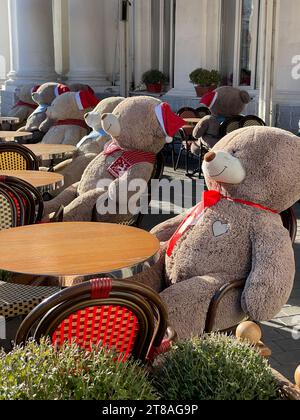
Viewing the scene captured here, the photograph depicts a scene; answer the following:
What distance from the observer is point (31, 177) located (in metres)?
4.53

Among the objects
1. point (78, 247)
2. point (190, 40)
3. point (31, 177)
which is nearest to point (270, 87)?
point (190, 40)

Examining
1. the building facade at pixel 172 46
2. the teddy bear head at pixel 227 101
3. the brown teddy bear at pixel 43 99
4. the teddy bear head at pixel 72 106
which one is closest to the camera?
the teddy bear head at pixel 72 106

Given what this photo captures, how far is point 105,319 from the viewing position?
1.90 metres

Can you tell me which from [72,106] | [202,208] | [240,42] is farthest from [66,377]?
[240,42]

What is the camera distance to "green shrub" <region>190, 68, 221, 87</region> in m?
11.3

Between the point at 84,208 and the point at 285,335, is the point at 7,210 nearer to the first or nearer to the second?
the point at 84,208

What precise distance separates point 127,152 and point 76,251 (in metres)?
1.89

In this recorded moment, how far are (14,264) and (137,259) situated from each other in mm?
545

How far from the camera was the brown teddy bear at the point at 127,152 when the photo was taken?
14.2 feet

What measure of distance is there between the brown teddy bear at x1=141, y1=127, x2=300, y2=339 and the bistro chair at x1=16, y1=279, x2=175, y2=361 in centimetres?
67

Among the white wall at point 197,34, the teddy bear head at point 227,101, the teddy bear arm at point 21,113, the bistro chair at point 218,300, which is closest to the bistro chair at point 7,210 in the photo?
the bistro chair at point 218,300

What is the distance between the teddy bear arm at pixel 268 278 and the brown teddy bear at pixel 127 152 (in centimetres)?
174

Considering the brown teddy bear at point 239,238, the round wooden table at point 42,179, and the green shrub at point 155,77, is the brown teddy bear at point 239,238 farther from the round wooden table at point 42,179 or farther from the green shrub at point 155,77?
the green shrub at point 155,77
